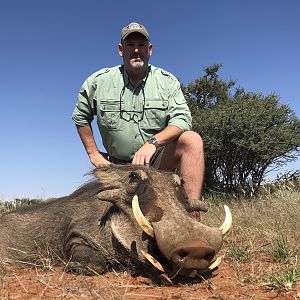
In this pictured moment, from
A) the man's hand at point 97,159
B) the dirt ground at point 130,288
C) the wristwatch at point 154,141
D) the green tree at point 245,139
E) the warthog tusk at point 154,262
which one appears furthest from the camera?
the green tree at point 245,139

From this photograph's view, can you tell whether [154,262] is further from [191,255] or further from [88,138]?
[88,138]

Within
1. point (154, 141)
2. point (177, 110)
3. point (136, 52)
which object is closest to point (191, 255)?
point (154, 141)

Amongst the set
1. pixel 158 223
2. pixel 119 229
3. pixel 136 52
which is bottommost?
pixel 119 229

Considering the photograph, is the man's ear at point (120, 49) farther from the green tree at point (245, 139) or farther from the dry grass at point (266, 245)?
the green tree at point (245, 139)

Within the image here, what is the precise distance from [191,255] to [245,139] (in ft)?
41.2

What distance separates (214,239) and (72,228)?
142 centimetres

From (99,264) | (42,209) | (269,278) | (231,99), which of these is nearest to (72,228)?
(99,264)

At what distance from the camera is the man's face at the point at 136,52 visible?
5488 mm

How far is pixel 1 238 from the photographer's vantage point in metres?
4.55

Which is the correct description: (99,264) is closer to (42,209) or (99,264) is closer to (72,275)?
(72,275)

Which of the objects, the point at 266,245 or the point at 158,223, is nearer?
the point at 158,223

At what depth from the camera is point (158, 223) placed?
10.3 ft

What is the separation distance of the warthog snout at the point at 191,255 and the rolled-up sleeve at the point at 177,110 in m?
2.32

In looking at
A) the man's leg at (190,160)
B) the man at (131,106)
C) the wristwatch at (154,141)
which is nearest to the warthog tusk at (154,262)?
the man's leg at (190,160)
